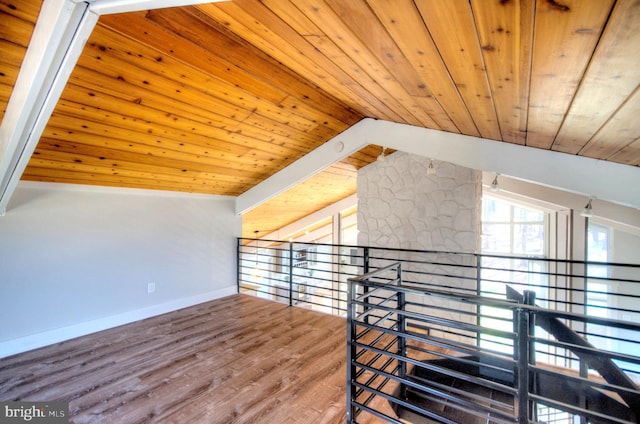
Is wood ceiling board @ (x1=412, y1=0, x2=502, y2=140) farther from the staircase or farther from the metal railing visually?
the staircase

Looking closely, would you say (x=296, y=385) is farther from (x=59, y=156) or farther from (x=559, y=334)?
(x=59, y=156)

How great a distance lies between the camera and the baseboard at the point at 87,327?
8.77 ft

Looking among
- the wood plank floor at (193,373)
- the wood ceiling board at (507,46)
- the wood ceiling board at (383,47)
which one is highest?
the wood ceiling board at (383,47)

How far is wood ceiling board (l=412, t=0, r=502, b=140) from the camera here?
3.14 ft

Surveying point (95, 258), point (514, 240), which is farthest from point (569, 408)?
point (514, 240)

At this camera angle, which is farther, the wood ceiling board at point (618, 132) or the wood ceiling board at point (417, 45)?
the wood ceiling board at point (618, 132)

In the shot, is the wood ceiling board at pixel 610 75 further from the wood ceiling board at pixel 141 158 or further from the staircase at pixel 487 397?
the wood ceiling board at pixel 141 158

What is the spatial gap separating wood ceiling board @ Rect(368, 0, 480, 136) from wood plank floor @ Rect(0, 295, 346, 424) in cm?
209

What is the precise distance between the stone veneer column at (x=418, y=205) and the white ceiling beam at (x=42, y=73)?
3.86 m

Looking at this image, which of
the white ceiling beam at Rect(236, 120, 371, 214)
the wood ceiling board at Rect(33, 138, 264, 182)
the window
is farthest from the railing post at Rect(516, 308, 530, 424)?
the window

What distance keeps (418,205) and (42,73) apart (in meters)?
4.04

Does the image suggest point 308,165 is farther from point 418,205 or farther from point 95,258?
point 95,258

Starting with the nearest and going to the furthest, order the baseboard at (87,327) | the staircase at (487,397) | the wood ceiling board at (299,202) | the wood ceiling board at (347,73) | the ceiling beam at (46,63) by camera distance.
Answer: the ceiling beam at (46,63)
the wood ceiling board at (347,73)
the staircase at (487,397)
the baseboard at (87,327)
the wood ceiling board at (299,202)

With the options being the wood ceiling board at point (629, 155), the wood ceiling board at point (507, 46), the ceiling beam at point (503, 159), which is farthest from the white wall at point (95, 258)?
the wood ceiling board at point (629, 155)
